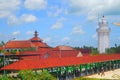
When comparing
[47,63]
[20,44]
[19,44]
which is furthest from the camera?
[19,44]

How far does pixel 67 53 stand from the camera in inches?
3590

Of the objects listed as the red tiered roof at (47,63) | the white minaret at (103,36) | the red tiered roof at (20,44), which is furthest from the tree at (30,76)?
the white minaret at (103,36)

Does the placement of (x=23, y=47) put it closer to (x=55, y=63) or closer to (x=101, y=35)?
(x=55, y=63)

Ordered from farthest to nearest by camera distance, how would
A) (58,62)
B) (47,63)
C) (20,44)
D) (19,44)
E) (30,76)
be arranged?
(19,44) < (20,44) < (58,62) < (47,63) < (30,76)

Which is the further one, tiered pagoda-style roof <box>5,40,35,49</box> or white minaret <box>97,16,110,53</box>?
white minaret <box>97,16,110,53</box>

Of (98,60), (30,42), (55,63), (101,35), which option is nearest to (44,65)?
(55,63)

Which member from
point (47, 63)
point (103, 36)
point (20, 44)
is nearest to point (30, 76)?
point (47, 63)

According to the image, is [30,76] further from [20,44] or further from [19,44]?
[19,44]

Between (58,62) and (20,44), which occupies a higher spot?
(20,44)

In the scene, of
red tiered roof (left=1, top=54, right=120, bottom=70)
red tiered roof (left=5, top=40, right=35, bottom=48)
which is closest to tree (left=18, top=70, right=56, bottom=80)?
red tiered roof (left=1, top=54, right=120, bottom=70)

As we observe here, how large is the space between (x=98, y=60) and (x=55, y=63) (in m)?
17.6

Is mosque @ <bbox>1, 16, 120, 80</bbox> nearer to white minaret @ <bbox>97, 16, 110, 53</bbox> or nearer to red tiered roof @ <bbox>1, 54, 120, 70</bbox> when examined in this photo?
red tiered roof @ <bbox>1, 54, 120, 70</bbox>

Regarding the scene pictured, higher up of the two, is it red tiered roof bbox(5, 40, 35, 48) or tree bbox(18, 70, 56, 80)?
red tiered roof bbox(5, 40, 35, 48)

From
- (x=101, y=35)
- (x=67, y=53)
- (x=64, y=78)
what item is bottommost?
(x=64, y=78)
